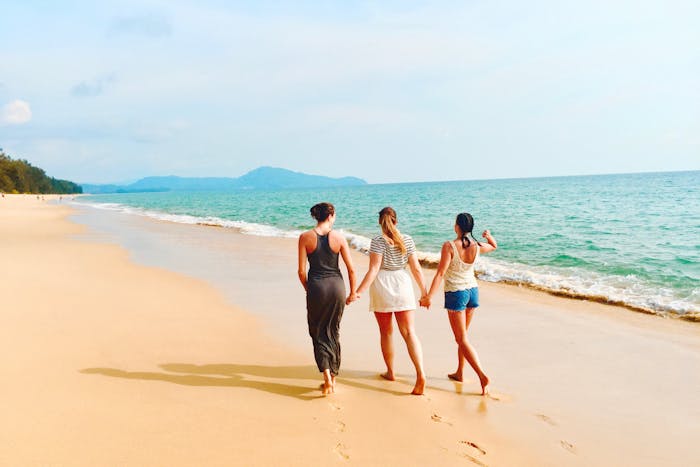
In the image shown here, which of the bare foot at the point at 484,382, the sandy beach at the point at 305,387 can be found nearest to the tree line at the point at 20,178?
the sandy beach at the point at 305,387

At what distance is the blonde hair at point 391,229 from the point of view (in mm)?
5027

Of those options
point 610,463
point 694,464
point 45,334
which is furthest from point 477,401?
point 45,334

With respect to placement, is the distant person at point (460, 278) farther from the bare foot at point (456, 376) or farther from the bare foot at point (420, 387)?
the bare foot at point (420, 387)

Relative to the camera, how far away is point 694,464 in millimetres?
3836

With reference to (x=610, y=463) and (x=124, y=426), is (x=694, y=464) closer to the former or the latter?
(x=610, y=463)

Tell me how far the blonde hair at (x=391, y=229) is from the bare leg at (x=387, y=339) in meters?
0.81

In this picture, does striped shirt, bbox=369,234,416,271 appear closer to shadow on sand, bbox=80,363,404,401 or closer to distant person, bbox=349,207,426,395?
distant person, bbox=349,207,426,395

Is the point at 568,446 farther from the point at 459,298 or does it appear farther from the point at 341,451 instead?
the point at 341,451

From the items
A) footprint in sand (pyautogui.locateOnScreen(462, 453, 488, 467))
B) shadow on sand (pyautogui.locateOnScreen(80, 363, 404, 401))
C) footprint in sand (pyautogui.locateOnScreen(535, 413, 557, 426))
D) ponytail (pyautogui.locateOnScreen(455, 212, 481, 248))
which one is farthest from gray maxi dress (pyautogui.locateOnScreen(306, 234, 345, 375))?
footprint in sand (pyautogui.locateOnScreen(535, 413, 557, 426))

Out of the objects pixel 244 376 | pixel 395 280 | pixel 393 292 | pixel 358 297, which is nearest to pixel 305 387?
pixel 244 376

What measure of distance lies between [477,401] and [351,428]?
1533mm

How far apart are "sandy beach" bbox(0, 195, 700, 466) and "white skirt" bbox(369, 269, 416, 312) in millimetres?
963

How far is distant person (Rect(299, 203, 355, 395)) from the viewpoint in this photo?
498cm

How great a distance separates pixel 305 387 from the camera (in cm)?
526
